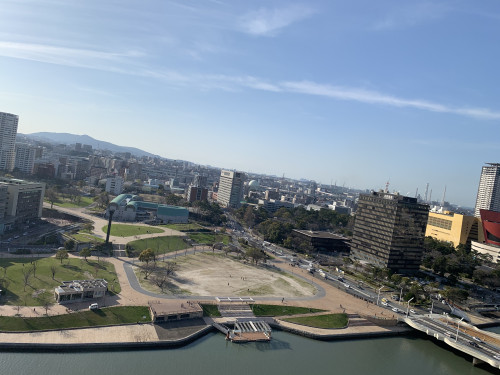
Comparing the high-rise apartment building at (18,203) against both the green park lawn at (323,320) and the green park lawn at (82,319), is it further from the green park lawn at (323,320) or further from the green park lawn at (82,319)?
the green park lawn at (323,320)

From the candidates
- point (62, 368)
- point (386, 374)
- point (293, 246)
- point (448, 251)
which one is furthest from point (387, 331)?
point (448, 251)

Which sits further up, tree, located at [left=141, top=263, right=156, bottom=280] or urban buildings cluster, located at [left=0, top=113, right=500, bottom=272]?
urban buildings cluster, located at [left=0, top=113, right=500, bottom=272]

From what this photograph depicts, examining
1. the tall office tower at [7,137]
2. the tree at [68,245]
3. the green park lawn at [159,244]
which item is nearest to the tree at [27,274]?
the tree at [68,245]

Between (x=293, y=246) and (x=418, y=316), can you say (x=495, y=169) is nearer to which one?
(x=293, y=246)

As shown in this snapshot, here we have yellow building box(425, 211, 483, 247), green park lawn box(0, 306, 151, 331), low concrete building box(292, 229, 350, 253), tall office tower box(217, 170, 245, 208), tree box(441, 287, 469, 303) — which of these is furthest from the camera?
tall office tower box(217, 170, 245, 208)

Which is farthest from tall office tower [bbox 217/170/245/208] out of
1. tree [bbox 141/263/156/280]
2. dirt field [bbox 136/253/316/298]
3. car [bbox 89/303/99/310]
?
car [bbox 89/303/99/310]

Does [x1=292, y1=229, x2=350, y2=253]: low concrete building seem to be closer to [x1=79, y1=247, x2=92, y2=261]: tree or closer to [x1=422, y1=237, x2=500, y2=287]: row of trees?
[x1=422, y1=237, x2=500, y2=287]: row of trees
